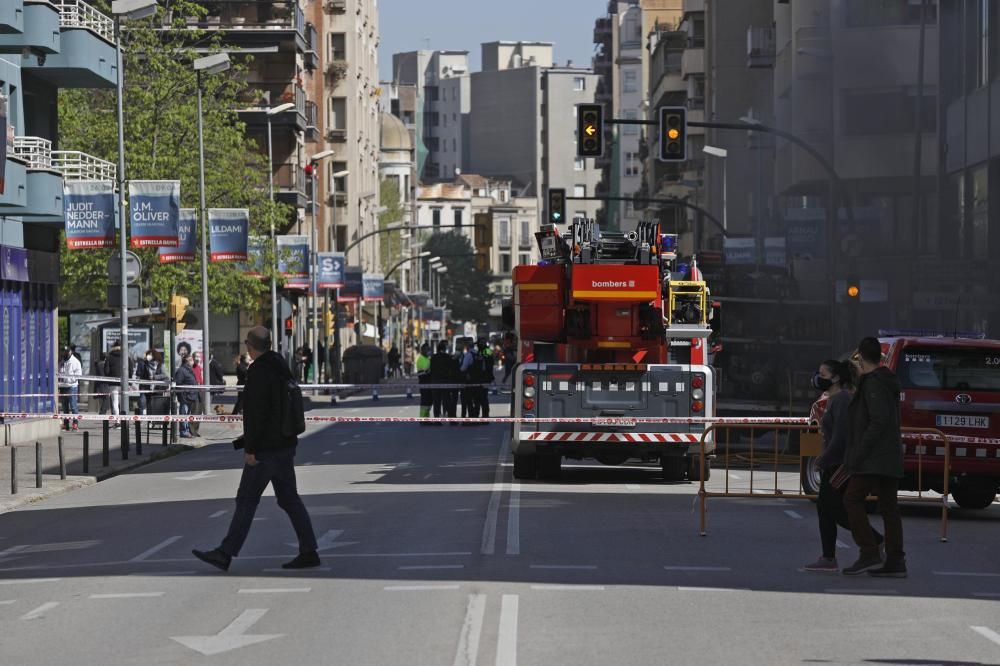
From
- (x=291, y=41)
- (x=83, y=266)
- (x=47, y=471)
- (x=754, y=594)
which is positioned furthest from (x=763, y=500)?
(x=291, y=41)

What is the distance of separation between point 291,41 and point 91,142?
31.1 meters

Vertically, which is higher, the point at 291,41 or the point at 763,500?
the point at 291,41

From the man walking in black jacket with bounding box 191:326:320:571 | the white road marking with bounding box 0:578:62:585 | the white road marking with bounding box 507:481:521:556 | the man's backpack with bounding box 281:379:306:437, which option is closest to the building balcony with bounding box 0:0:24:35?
the white road marking with bounding box 507:481:521:556

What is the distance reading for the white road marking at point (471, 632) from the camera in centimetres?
1009

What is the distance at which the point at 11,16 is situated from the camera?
30.6 metres

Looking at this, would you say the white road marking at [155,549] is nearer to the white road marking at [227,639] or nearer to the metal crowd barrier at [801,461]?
the white road marking at [227,639]

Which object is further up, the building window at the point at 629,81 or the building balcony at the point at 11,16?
the building window at the point at 629,81

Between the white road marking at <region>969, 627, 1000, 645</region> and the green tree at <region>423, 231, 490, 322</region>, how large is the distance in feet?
535

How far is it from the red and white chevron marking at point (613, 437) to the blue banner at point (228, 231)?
23.2 m

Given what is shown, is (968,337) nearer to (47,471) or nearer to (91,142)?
(47,471)

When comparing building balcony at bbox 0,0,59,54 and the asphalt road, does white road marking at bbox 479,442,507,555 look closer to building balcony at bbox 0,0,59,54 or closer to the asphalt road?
the asphalt road

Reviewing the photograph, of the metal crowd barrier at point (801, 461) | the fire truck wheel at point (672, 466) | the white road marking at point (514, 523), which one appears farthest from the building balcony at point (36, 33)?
the metal crowd barrier at point (801, 461)

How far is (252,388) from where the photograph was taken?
46.6 ft

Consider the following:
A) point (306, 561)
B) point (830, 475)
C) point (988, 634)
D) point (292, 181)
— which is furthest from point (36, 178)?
point (292, 181)
